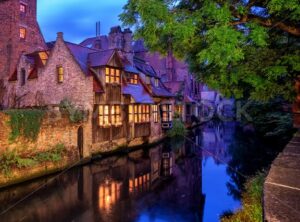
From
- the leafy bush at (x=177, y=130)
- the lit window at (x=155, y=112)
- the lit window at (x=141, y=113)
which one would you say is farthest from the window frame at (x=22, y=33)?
the leafy bush at (x=177, y=130)

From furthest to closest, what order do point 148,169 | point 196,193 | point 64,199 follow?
1. point 148,169
2. point 196,193
3. point 64,199

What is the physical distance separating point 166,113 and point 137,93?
7.95 m

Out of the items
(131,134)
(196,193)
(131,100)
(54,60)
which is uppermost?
(54,60)

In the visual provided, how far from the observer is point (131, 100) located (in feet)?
74.0

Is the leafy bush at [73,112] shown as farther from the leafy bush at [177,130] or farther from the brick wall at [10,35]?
the leafy bush at [177,130]

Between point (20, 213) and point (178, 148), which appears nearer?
point (20, 213)

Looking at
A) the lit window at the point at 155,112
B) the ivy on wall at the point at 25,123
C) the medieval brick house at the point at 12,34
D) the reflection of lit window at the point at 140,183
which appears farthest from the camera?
the medieval brick house at the point at 12,34

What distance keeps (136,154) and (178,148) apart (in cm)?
517

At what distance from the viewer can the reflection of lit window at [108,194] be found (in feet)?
36.6

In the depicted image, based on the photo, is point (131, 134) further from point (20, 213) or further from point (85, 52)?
point (20, 213)

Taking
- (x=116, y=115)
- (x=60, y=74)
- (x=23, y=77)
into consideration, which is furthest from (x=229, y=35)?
(x=23, y=77)

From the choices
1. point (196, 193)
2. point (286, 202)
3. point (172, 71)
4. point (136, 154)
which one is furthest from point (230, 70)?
point (172, 71)

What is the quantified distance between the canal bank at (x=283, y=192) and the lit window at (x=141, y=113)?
19368 mm

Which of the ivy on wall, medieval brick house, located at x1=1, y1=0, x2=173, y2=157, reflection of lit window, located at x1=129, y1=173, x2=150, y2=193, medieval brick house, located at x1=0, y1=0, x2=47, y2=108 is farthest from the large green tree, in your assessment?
medieval brick house, located at x1=0, y1=0, x2=47, y2=108
